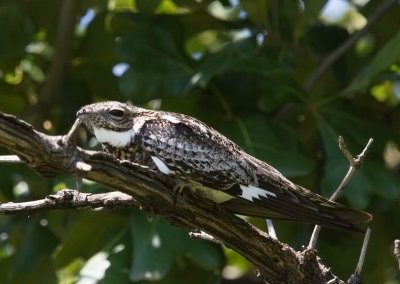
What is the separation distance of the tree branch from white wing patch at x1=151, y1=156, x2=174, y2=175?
0.22 feet

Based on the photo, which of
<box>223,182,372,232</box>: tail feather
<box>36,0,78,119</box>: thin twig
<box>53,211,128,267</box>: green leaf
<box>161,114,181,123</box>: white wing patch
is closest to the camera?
<box>223,182,372,232</box>: tail feather

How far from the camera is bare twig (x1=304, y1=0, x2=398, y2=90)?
4.85 m

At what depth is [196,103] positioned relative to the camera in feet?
15.7


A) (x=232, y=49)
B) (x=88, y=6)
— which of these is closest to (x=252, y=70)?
(x=232, y=49)

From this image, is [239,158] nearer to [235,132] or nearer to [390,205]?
[235,132]

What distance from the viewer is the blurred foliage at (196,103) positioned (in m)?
4.44

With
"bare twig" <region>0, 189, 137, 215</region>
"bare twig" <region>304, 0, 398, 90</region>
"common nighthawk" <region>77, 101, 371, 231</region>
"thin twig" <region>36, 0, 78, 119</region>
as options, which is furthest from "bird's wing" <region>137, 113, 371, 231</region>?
"thin twig" <region>36, 0, 78, 119</region>

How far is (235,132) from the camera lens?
454cm

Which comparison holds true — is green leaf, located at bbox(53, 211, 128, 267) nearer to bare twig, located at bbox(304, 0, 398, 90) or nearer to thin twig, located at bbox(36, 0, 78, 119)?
thin twig, located at bbox(36, 0, 78, 119)

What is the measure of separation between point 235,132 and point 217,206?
1.39 m

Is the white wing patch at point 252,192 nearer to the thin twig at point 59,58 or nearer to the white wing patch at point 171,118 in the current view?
the white wing patch at point 171,118

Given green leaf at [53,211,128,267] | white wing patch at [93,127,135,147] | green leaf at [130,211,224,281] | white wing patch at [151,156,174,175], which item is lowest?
green leaf at [53,211,128,267]

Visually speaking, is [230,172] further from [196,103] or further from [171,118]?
[196,103]

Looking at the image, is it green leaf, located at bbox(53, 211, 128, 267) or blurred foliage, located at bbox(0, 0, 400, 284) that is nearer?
blurred foliage, located at bbox(0, 0, 400, 284)
